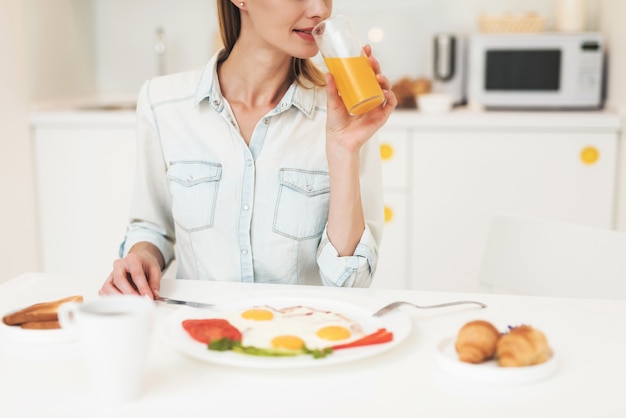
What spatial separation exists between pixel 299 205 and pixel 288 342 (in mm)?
585

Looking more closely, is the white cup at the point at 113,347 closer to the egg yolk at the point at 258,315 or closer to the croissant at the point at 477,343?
the egg yolk at the point at 258,315

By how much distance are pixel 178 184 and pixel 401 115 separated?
1.28 metres

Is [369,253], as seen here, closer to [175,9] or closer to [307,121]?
[307,121]

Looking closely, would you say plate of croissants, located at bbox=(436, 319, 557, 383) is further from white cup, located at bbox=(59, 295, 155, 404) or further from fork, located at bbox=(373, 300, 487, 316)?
white cup, located at bbox=(59, 295, 155, 404)

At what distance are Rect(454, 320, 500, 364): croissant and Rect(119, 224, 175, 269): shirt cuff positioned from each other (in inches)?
30.0

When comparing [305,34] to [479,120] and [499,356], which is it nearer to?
[499,356]

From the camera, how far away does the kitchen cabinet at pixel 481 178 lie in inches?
100.0

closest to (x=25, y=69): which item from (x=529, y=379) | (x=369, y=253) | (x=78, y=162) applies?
(x=78, y=162)

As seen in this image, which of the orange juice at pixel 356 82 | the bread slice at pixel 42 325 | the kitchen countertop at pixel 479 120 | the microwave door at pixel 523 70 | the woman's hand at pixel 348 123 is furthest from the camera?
the microwave door at pixel 523 70

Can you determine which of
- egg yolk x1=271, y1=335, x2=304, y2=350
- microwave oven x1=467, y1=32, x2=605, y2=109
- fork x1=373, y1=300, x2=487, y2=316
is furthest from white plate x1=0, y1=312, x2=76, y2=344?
microwave oven x1=467, y1=32, x2=605, y2=109

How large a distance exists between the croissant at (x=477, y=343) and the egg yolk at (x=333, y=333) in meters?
0.14

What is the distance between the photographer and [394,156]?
2594 mm

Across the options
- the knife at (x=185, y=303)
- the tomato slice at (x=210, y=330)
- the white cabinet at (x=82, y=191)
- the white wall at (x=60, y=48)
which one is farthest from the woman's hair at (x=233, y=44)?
the white wall at (x=60, y=48)

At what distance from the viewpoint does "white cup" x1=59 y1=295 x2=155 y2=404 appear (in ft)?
2.39
